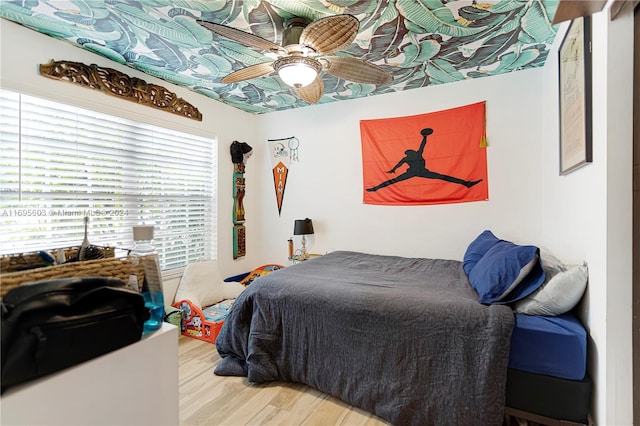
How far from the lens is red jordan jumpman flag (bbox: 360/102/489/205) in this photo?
9.70 ft

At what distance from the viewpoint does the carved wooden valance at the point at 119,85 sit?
2.26 meters

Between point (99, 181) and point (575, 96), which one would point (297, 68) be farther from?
point (99, 181)

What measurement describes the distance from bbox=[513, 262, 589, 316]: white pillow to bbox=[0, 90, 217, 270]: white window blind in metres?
3.02

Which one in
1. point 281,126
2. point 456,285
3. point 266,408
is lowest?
point 266,408

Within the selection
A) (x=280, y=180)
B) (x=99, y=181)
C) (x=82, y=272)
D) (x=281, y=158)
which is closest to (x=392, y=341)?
(x=82, y=272)

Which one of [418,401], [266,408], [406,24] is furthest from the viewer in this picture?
[406,24]

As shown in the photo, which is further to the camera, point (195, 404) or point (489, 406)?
point (195, 404)

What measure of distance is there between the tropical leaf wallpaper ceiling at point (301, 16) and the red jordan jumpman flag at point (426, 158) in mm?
442

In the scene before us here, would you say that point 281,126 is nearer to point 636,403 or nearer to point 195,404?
point 195,404

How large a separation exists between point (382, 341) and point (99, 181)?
2560mm

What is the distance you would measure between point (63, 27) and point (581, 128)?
129 inches

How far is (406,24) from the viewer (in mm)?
2035

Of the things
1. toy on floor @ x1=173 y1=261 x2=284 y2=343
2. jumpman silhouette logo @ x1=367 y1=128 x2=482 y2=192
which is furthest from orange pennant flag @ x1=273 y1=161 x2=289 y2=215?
jumpman silhouette logo @ x1=367 y1=128 x2=482 y2=192

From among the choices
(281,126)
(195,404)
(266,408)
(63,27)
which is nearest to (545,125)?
(281,126)
